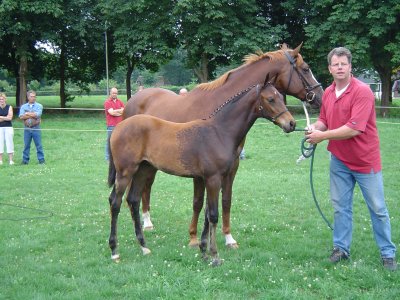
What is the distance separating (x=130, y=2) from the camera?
86.6 feet

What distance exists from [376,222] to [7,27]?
24786 millimetres

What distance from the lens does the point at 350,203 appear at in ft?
17.3

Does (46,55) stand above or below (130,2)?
below

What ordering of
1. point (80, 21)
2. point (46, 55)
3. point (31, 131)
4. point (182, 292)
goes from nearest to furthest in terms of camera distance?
point (182, 292)
point (31, 131)
point (80, 21)
point (46, 55)

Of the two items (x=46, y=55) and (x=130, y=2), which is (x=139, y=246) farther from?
(x=46, y=55)

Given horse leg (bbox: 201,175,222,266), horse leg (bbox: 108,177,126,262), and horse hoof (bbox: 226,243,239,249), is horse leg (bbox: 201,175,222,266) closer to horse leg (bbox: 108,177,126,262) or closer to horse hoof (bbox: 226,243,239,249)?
horse hoof (bbox: 226,243,239,249)

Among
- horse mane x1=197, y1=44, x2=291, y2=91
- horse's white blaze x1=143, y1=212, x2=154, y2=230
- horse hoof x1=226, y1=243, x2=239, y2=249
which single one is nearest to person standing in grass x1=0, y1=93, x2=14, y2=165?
horse's white blaze x1=143, y1=212, x2=154, y2=230

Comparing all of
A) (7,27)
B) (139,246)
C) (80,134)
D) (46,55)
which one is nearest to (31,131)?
(80,134)

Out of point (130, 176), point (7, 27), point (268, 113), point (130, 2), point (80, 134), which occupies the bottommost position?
point (80, 134)

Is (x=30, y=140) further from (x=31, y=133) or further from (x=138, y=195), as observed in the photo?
(x=138, y=195)

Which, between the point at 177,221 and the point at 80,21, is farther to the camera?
the point at 80,21

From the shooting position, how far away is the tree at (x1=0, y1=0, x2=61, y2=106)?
2416cm

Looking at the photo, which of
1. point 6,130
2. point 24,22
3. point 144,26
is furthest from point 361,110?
point 24,22

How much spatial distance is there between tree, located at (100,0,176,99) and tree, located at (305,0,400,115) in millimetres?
8334
